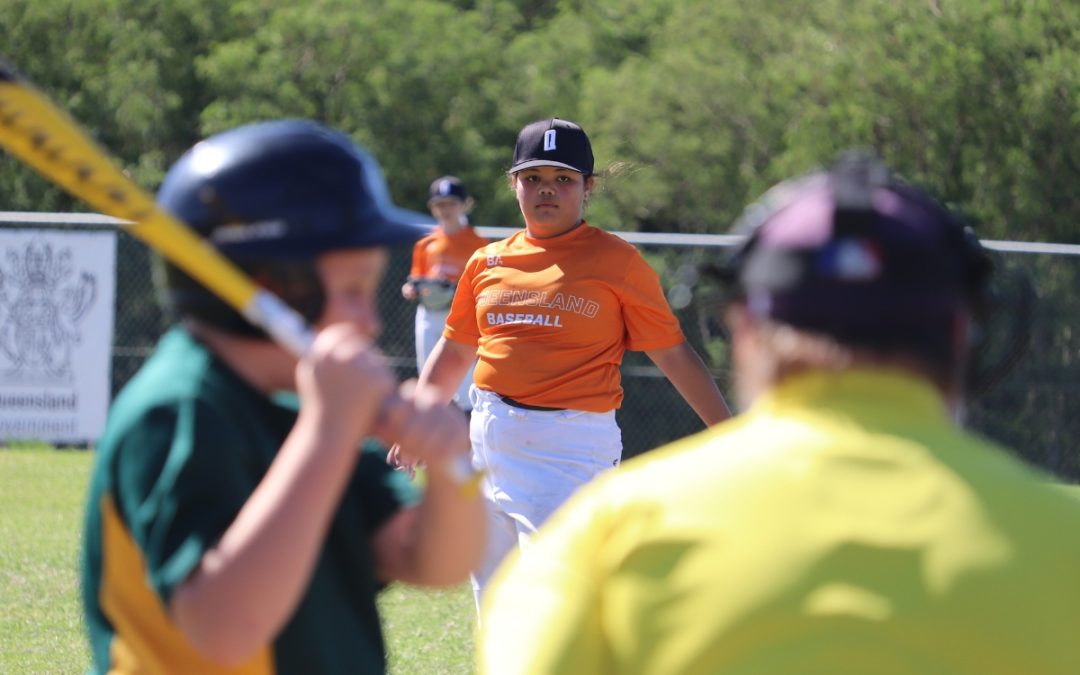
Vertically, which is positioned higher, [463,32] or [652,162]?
[463,32]

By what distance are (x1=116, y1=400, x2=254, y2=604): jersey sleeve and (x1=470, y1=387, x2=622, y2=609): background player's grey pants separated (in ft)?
13.1

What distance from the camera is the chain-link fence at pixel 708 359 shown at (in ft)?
44.7

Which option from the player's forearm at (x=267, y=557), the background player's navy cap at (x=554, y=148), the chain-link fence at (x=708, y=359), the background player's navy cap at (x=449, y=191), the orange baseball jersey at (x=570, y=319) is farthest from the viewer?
the chain-link fence at (x=708, y=359)

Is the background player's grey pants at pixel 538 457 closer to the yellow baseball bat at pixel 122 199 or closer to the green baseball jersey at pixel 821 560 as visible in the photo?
the yellow baseball bat at pixel 122 199

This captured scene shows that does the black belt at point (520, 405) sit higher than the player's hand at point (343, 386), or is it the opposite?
the player's hand at point (343, 386)

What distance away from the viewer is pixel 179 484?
2.04 metres

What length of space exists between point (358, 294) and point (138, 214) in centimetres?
33

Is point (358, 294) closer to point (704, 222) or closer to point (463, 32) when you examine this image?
point (704, 222)

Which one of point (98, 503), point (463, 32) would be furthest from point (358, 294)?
point (463, 32)

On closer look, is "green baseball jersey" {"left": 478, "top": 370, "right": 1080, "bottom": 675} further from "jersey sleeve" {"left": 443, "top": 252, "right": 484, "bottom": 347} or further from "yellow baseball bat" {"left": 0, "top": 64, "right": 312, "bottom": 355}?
"jersey sleeve" {"left": 443, "top": 252, "right": 484, "bottom": 347}

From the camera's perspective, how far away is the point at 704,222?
25.2m

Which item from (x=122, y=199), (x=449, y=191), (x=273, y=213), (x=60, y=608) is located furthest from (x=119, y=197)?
(x=449, y=191)

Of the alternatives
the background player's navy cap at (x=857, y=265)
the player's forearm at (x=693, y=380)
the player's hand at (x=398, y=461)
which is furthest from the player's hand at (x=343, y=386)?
the player's forearm at (x=693, y=380)

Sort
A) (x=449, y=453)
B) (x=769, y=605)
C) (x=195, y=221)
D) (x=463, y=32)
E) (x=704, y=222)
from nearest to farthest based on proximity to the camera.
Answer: (x=769, y=605)
(x=449, y=453)
(x=195, y=221)
(x=704, y=222)
(x=463, y=32)
